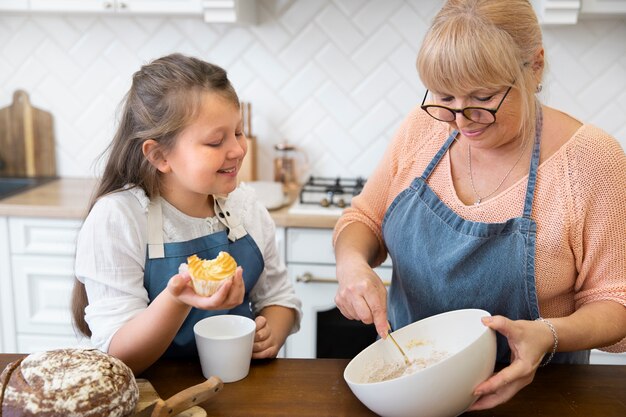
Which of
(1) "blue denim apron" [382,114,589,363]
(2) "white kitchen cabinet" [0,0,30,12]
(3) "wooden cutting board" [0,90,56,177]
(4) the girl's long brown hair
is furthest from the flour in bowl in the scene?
(3) "wooden cutting board" [0,90,56,177]

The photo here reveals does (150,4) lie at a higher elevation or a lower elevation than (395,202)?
higher

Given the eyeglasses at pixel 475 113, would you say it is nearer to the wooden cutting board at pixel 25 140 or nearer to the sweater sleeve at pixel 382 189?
the sweater sleeve at pixel 382 189

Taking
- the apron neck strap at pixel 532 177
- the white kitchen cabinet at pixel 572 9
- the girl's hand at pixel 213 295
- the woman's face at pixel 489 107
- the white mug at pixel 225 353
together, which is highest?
the white kitchen cabinet at pixel 572 9

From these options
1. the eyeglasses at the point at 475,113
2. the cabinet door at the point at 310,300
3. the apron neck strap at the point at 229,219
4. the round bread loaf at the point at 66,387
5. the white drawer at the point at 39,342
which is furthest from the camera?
the white drawer at the point at 39,342

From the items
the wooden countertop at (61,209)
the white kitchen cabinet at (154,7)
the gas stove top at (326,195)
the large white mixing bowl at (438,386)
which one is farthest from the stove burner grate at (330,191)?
the large white mixing bowl at (438,386)

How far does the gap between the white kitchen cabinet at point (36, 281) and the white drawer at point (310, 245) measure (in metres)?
0.72

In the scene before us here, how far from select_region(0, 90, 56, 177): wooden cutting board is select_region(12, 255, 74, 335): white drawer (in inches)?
22.4

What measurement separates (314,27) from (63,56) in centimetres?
101

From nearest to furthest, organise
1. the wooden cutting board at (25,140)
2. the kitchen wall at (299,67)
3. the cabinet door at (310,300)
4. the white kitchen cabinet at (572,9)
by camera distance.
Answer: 1. the white kitchen cabinet at (572,9)
2. the cabinet door at (310,300)
3. the kitchen wall at (299,67)
4. the wooden cutting board at (25,140)

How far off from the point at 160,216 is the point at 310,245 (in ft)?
3.33

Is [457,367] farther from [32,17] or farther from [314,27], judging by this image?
[32,17]

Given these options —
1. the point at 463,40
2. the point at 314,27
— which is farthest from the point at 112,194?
the point at 314,27

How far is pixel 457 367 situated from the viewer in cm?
88

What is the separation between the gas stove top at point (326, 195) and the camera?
2209 mm
